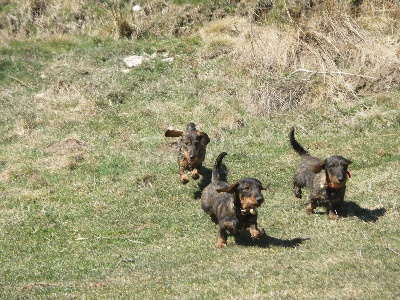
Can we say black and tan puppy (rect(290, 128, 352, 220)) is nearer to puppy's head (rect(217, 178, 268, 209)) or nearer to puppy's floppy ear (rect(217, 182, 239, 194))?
Result: puppy's head (rect(217, 178, 268, 209))

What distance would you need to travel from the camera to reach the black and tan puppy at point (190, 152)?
11.1 meters

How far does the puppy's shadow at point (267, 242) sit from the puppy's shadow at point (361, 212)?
51.4 inches

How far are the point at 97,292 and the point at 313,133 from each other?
25.5 ft

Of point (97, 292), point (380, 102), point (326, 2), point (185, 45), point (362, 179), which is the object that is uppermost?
point (326, 2)

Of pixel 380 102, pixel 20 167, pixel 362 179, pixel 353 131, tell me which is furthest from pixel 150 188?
pixel 380 102

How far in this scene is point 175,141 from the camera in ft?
44.5

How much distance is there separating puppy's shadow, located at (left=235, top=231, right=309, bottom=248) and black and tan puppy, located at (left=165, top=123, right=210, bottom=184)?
93.8 inches

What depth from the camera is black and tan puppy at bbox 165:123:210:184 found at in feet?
36.3

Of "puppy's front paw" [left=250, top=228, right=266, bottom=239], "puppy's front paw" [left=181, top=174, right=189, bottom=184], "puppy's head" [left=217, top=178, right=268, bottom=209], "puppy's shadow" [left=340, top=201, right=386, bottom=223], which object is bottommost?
"puppy's front paw" [left=250, top=228, right=266, bottom=239]

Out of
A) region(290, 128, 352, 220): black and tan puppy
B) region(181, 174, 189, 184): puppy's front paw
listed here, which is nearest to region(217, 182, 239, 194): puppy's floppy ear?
region(290, 128, 352, 220): black and tan puppy

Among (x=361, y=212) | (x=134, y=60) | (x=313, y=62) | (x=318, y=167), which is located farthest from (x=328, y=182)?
(x=134, y=60)

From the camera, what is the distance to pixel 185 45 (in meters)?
19.1

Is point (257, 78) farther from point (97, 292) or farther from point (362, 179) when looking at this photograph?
point (97, 292)

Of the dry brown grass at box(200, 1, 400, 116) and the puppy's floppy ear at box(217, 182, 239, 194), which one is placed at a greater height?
the dry brown grass at box(200, 1, 400, 116)
